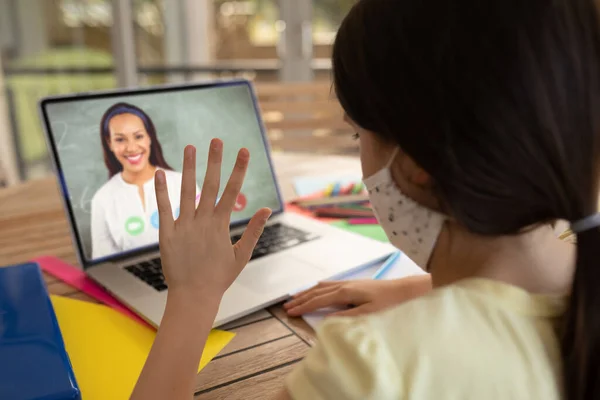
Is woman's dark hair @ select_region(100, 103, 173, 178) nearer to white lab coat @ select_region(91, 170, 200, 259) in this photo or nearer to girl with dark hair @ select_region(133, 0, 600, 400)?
white lab coat @ select_region(91, 170, 200, 259)

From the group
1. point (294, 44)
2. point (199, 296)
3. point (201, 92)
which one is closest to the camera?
point (199, 296)

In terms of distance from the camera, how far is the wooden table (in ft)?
1.98

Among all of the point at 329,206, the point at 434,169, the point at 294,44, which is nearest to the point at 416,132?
the point at 434,169

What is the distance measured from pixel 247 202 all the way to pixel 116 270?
0.29 meters

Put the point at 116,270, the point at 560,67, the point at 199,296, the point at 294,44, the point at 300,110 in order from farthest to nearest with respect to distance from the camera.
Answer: the point at 294,44, the point at 300,110, the point at 116,270, the point at 199,296, the point at 560,67

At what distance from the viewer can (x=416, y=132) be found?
1.54 ft

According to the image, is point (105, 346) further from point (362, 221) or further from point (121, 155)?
point (362, 221)

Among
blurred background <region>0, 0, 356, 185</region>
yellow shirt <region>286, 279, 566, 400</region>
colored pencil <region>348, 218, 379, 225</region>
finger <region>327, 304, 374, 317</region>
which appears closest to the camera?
yellow shirt <region>286, 279, 566, 400</region>

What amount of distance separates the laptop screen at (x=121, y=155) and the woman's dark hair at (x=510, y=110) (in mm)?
507

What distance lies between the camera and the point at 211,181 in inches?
24.1

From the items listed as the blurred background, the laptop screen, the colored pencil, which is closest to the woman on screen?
the laptop screen

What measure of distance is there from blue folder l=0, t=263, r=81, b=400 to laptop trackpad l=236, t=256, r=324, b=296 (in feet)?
0.89

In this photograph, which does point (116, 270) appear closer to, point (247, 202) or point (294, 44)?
point (247, 202)

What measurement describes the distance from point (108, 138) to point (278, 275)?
1.18 feet
